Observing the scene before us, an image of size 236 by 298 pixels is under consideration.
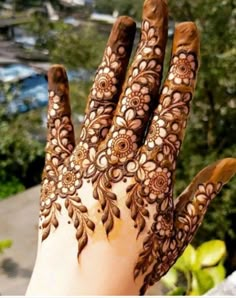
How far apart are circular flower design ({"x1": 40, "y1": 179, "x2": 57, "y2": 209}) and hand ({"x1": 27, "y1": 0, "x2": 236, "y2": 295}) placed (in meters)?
0.02

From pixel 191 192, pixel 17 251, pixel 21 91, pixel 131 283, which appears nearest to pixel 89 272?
pixel 131 283

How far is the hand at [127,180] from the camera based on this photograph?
756mm

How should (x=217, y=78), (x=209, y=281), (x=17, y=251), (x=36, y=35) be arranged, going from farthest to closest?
(x=36, y=35) → (x=17, y=251) → (x=217, y=78) → (x=209, y=281)

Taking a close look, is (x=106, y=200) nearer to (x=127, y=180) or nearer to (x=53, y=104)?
(x=127, y=180)

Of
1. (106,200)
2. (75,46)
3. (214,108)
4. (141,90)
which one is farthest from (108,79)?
(75,46)

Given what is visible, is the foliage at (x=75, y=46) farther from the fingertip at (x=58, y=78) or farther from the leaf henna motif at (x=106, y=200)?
the leaf henna motif at (x=106, y=200)

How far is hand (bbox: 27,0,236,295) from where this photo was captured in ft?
2.48

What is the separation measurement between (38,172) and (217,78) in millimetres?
2096

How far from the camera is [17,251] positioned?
10.9 ft

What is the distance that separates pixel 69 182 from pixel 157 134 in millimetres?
134

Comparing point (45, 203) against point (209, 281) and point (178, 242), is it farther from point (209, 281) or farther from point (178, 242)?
point (209, 281)

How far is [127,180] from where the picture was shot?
76cm

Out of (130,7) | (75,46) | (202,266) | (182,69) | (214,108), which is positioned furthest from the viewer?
(75,46)

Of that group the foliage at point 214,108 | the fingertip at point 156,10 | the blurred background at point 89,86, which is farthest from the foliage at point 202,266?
the foliage at point 214,108
